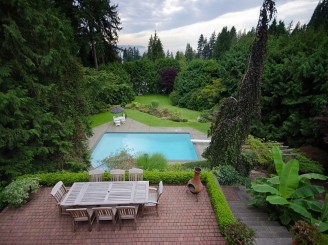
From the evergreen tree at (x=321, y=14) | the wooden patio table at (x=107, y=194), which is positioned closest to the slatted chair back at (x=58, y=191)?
the wooden patio table at (x=107, y=194)

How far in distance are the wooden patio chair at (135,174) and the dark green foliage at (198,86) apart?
65.5 ft

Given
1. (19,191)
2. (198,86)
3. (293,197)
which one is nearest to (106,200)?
(19,191)

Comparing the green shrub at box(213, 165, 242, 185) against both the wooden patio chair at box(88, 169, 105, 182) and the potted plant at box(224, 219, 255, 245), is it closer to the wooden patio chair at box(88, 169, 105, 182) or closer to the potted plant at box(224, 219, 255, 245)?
the potted plant at box(224, 219, 255, 245)

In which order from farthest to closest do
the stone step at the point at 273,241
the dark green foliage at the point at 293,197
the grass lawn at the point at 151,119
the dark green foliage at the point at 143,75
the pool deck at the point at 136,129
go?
the dark green foliage at the point at 143,75
the grass lawn at the point at 151,119
the pool deck at the point at 136,129
the dark green foliage at the point at 293,197
the stone step at the point at 273,241

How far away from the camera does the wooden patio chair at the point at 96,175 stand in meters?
9.15

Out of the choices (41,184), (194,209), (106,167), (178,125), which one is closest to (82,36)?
(178,125)

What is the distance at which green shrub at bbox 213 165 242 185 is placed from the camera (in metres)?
10.8

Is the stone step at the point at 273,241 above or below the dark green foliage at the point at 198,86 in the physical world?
below

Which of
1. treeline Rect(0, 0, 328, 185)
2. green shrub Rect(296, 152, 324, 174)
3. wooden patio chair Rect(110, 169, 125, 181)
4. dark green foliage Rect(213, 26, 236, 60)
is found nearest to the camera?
treeline Rect(0, 0, 328, 185)

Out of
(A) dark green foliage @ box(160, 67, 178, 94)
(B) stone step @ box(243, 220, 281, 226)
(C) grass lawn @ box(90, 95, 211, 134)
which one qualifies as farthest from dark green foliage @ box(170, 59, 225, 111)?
(B) stone step @ box(243, 220, 281, 226)

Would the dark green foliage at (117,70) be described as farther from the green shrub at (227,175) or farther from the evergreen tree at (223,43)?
the evergreen tree at (223,43)

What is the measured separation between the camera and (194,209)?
26.8 feet

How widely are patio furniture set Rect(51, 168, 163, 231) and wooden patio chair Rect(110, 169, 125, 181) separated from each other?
329mm

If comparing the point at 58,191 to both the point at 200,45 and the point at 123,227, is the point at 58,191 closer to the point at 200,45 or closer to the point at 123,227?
the point at 123,227
